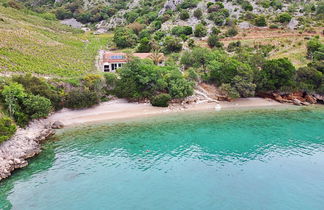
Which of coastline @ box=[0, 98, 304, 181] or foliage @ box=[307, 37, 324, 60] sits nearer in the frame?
coastline @ box=[0, 98, 304, 181]

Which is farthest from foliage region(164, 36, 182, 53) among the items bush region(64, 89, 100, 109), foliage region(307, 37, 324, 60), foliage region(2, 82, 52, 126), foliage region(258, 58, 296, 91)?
foliage region(2, 82, 52, 126)

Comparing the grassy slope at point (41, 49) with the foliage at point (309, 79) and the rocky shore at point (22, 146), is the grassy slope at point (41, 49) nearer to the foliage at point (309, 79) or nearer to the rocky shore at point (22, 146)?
the rocky shore at point (22, 146)

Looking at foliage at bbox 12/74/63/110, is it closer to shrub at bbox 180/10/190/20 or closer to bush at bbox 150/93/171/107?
bush at bbox 150/93/171/107

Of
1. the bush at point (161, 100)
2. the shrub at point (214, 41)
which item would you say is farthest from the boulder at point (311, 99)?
the bush at point (161, 100)

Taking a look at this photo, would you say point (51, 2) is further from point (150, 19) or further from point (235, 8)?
point (235, 8)

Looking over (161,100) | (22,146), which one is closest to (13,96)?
(22,146)

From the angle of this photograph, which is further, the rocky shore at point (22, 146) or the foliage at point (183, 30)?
the foliage at point (183, 30)

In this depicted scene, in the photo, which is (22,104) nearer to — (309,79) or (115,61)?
(115,61)
